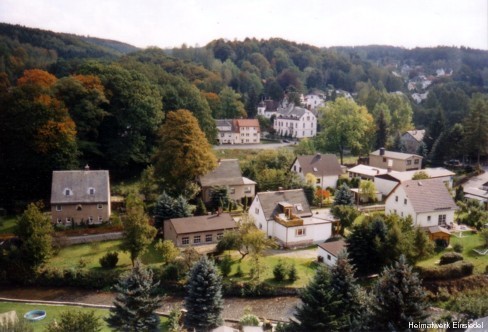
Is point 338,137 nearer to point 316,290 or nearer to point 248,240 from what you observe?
point 248,240

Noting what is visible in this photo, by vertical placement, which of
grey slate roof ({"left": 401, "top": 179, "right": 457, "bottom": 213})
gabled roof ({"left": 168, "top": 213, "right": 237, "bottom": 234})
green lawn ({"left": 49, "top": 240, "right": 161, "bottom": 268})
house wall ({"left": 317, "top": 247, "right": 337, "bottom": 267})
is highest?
grey slate roof ({"left": 401, "top": 179, "right": 457, "bottom": 213})

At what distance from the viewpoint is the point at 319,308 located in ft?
63.2

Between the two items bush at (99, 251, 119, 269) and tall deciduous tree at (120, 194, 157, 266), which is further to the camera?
bush at (99, 251, 119, 269)

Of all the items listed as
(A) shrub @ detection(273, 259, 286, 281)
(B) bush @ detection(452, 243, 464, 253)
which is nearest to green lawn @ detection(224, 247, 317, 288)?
(A) shrub @ detection(273, 259, 286, 281)

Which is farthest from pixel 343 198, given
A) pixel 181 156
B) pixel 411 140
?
pixel 411 140

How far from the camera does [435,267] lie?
26344 mm

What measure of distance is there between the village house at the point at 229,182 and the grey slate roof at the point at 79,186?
339 inches

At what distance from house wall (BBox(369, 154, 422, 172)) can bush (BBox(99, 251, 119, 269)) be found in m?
35.6

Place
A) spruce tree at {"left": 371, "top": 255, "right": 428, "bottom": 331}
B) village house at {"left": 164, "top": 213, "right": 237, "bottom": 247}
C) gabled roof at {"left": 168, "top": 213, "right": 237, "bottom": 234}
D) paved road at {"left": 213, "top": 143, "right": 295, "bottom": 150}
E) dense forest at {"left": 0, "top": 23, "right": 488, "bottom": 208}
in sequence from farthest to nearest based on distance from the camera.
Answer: paved road at {"left": 213, "top": 143, "right": 295, "bottom": 150}, dense forest at {"left": 0, "top": 23, "right": 488, "bottom": 208}, gabled roof at {"left": 168, "top": 213, "right": 237, "bottom": 234}, village house at {"left": 164, "top": 213, "right": 237, "bottom": 247}, spruce tree at {"left": 371, "top": 255, "right": 428, "bottom": 331}

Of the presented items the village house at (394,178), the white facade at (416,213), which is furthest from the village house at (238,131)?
the white facade at (416,213)

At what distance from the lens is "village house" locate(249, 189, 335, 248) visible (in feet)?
103

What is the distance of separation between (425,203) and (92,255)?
79.8 feet

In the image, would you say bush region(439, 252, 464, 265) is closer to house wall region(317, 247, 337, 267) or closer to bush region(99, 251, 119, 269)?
house wall region(317, 247, 337, 267)

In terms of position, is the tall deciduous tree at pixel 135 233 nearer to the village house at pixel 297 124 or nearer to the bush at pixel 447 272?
the bush at pixel 447 272
